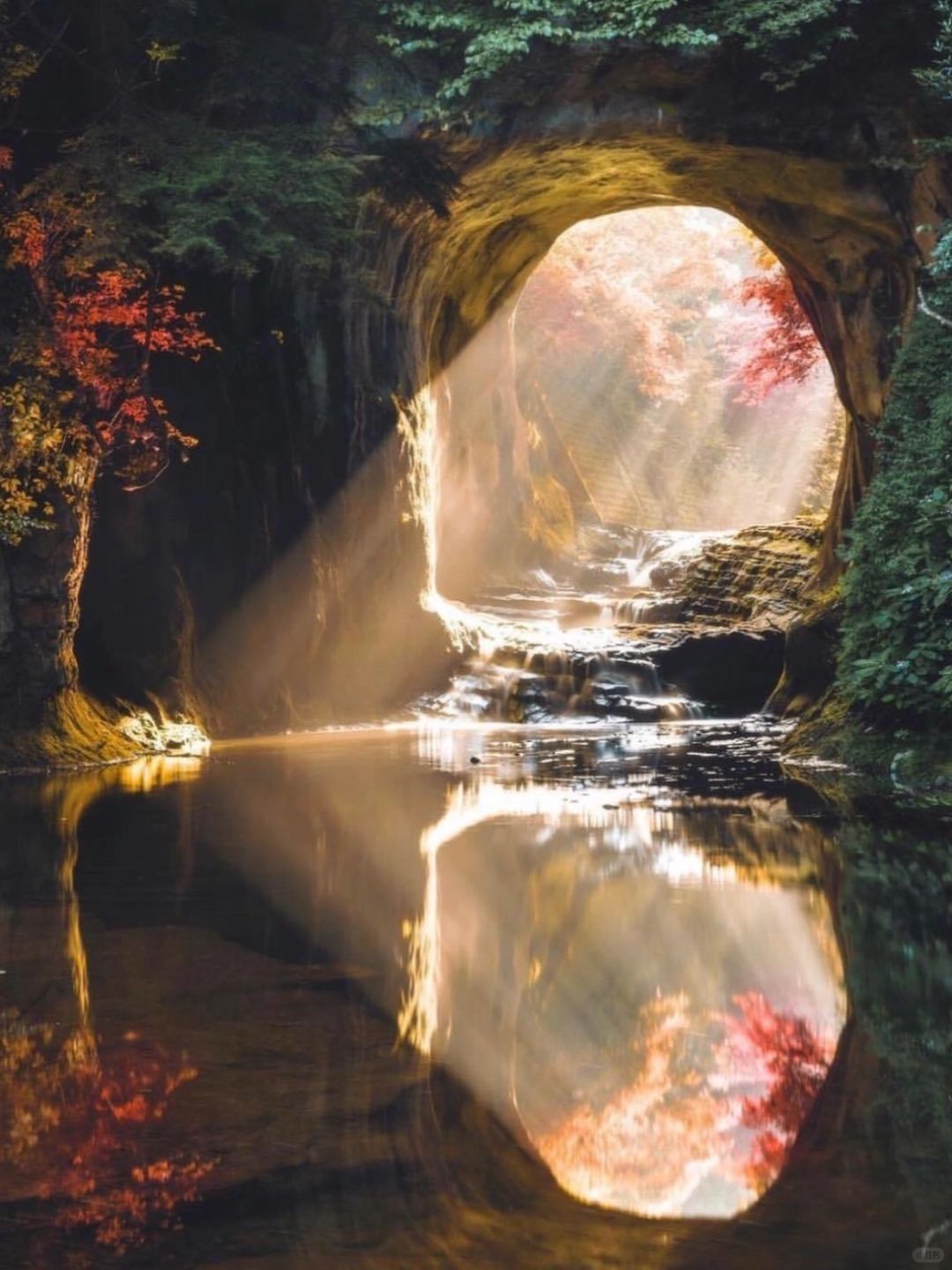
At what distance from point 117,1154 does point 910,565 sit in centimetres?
900

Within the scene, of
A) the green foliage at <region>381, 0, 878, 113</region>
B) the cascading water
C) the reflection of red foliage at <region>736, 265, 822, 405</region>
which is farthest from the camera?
the reflection of red foliage at <region>736, 265, 822, 405</region>

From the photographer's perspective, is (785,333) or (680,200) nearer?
(680,200)

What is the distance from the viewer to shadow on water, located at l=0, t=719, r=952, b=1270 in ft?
8.80

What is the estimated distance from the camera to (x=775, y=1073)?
3643 millimetres

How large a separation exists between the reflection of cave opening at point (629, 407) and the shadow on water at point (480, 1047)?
60.1 feet

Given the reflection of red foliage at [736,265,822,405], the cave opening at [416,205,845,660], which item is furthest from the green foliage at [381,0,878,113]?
the reflection of red foliage at [736,265,822,405]

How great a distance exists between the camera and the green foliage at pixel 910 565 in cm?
1068

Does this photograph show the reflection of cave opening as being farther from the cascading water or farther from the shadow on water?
the shadow on water

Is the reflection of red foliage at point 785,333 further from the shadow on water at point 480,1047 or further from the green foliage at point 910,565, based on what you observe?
the shadow on water at point 480,1047

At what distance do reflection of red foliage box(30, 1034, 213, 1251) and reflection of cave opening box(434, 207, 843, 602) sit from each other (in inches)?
850

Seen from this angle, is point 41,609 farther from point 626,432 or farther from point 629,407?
point 629,407

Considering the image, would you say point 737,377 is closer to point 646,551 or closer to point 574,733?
point 646,551

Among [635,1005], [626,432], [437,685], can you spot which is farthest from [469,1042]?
[626,432]

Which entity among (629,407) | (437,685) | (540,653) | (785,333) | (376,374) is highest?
(785,333)
